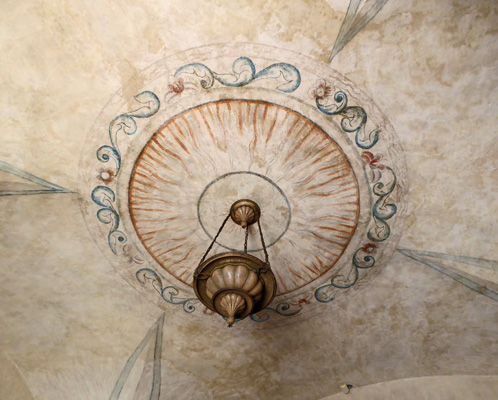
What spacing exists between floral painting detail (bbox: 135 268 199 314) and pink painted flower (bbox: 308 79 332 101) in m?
2.87

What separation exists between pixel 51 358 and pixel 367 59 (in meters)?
5.48

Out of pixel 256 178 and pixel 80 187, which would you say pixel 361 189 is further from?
pixel 80 187

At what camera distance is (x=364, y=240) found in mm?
4848

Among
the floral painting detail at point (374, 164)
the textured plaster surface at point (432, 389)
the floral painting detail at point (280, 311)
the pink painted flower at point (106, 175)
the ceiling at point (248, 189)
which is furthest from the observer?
the floral painting detail at point (280, 311)

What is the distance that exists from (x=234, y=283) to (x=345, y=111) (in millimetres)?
1991

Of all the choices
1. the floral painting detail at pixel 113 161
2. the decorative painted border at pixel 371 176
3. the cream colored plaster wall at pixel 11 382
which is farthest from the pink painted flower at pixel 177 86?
the cream colored plaster wall at pixel 11 382

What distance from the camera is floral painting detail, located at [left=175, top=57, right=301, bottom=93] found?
4020 millimetres

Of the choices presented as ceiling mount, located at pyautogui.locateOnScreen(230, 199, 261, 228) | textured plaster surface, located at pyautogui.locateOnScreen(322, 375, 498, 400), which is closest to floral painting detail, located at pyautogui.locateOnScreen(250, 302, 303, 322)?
ceiling mount, located at pyautogui.locateOnScreen(230, 199, 261, 228)

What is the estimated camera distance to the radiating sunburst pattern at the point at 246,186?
4320mm

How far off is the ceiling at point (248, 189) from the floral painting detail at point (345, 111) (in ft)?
0.07

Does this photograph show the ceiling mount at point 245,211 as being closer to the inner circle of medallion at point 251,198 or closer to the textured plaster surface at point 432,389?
the inner circle of medallion at point 251,198

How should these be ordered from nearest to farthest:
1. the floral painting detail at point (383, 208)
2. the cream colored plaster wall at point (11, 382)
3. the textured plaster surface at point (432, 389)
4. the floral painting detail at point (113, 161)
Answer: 1. the floral painting detail at point (113, 161)
2. the floral painting detail at point (383, 208)
3. the textured plaster surface at point (432, 389)
4. the cream colored plaster wall at point (11, 382)

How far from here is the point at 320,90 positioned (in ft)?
13.4

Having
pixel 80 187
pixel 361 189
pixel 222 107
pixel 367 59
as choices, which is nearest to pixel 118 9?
pixel 222 107
